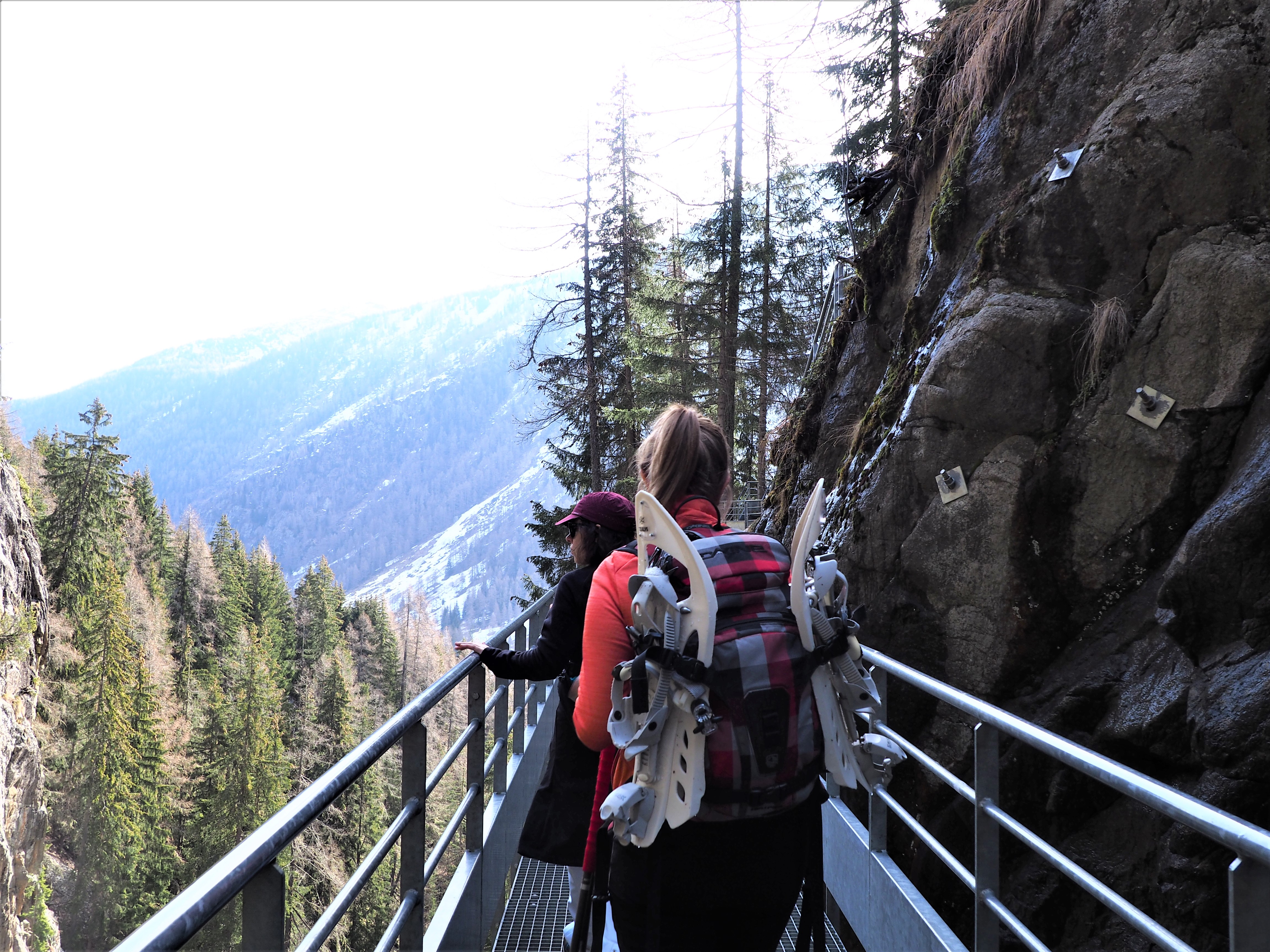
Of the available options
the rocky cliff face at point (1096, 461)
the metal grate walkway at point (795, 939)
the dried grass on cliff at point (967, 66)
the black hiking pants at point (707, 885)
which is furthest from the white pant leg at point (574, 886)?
the dried grass on cliff at point (967, 66)

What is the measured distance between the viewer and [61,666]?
4397cm

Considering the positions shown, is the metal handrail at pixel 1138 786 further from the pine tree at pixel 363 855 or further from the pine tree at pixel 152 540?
the pine tree at pixel 152 540

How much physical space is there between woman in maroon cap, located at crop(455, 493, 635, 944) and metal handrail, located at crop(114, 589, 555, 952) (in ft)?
2.30

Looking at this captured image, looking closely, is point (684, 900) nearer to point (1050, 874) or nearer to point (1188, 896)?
point (1188, 896)

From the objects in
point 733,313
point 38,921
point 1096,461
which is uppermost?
point 733,313

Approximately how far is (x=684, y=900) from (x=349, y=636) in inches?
3309

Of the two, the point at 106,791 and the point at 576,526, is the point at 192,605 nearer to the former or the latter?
the point at 106,791

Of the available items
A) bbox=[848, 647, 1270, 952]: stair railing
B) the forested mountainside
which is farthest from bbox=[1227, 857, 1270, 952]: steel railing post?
the forested mountainside

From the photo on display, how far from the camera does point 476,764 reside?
3.61m

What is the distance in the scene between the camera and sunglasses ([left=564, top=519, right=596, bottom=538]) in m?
2.84

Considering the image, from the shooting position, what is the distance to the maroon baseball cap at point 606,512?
110 inches

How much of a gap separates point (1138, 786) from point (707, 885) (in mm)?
895

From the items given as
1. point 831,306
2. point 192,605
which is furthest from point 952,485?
point 192,605

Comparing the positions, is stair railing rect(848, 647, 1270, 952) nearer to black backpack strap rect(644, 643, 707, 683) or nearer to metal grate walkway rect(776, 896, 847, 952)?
metal grate walkway rect(776, 896, 847, 952)
